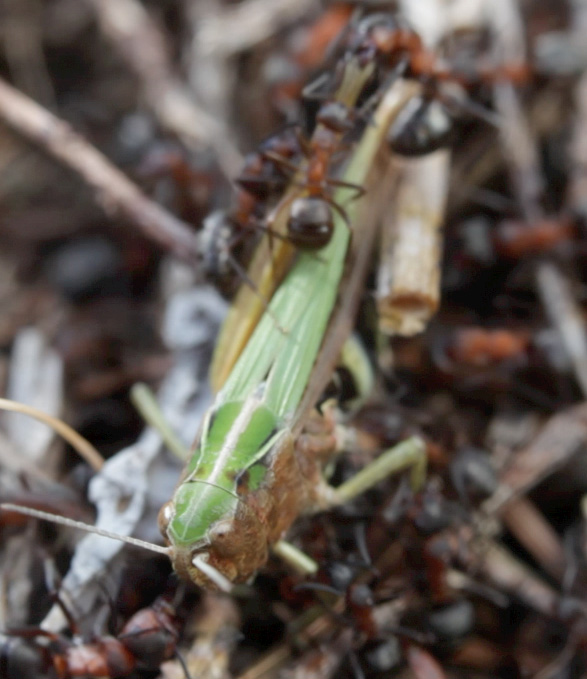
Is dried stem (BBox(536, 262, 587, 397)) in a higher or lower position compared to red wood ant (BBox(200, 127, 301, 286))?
lower

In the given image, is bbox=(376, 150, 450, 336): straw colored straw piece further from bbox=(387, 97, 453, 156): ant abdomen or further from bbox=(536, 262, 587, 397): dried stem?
bbox=(536, 262, 587, 397): dried stem

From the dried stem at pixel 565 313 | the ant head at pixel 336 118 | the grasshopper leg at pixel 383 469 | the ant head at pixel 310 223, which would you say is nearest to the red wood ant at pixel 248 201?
the ant head at pixel 336 118

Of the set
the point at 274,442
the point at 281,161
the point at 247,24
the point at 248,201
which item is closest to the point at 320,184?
the point at 281,161

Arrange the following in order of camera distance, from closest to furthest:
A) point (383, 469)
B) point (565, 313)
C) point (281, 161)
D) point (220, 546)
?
point (220, 546), point (383, 469), point (281, 161), point (565, 313)

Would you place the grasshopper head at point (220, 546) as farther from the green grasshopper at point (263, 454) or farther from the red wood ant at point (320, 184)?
the red wood ant at point (320, 184)

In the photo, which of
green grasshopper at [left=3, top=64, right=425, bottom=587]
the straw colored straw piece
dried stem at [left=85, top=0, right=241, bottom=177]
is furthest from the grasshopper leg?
dried stem at [left=85, top=0, right=241, bottom=177]

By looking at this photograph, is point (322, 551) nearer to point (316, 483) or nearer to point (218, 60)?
point (316, 483)

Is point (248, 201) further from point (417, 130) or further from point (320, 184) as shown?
point (417, 130)
